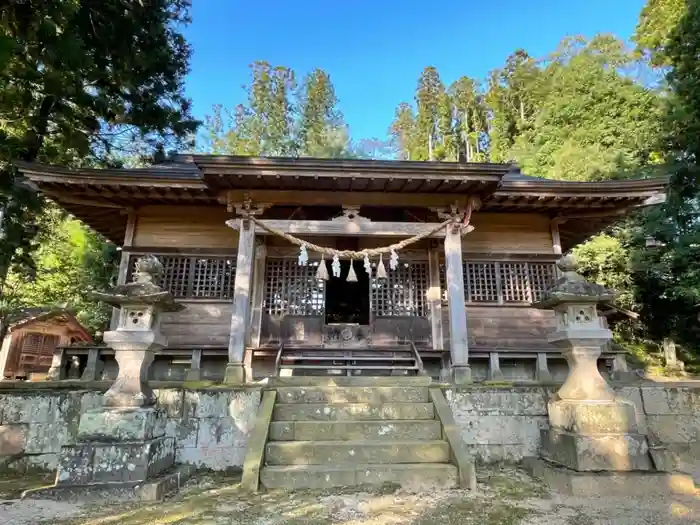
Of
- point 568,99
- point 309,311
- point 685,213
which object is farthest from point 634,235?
point 309,311

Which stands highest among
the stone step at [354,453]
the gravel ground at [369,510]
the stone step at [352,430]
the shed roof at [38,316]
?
the shed roof at [38,316]

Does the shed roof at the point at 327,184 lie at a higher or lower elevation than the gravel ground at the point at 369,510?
higher

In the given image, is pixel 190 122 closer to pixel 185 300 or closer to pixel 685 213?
pixel 185 300

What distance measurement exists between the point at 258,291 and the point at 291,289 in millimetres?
728

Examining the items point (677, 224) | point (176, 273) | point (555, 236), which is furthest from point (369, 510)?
point (677, 224)

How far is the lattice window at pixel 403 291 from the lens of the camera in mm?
8922

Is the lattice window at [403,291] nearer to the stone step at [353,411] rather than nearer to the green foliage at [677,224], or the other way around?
the stone step at [353,411]

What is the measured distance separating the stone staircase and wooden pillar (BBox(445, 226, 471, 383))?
759mm

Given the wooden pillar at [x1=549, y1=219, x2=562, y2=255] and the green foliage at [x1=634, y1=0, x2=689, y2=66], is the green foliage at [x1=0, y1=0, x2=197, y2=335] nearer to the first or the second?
the wooden pillar at [x1=549, y1=219, x2=562, y2=255]

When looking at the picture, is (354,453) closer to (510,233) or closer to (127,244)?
(510,233)

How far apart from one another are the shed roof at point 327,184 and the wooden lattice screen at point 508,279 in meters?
1.27

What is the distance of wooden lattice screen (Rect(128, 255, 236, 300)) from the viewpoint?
27.7ft

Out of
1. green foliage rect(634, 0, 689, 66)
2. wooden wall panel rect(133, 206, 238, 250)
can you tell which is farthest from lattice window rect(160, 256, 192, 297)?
green foliage rect(634, 0, 689, 66)

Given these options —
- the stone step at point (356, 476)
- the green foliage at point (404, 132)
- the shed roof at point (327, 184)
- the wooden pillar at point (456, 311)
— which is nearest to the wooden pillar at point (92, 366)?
the shed roof at point (327, 184)
